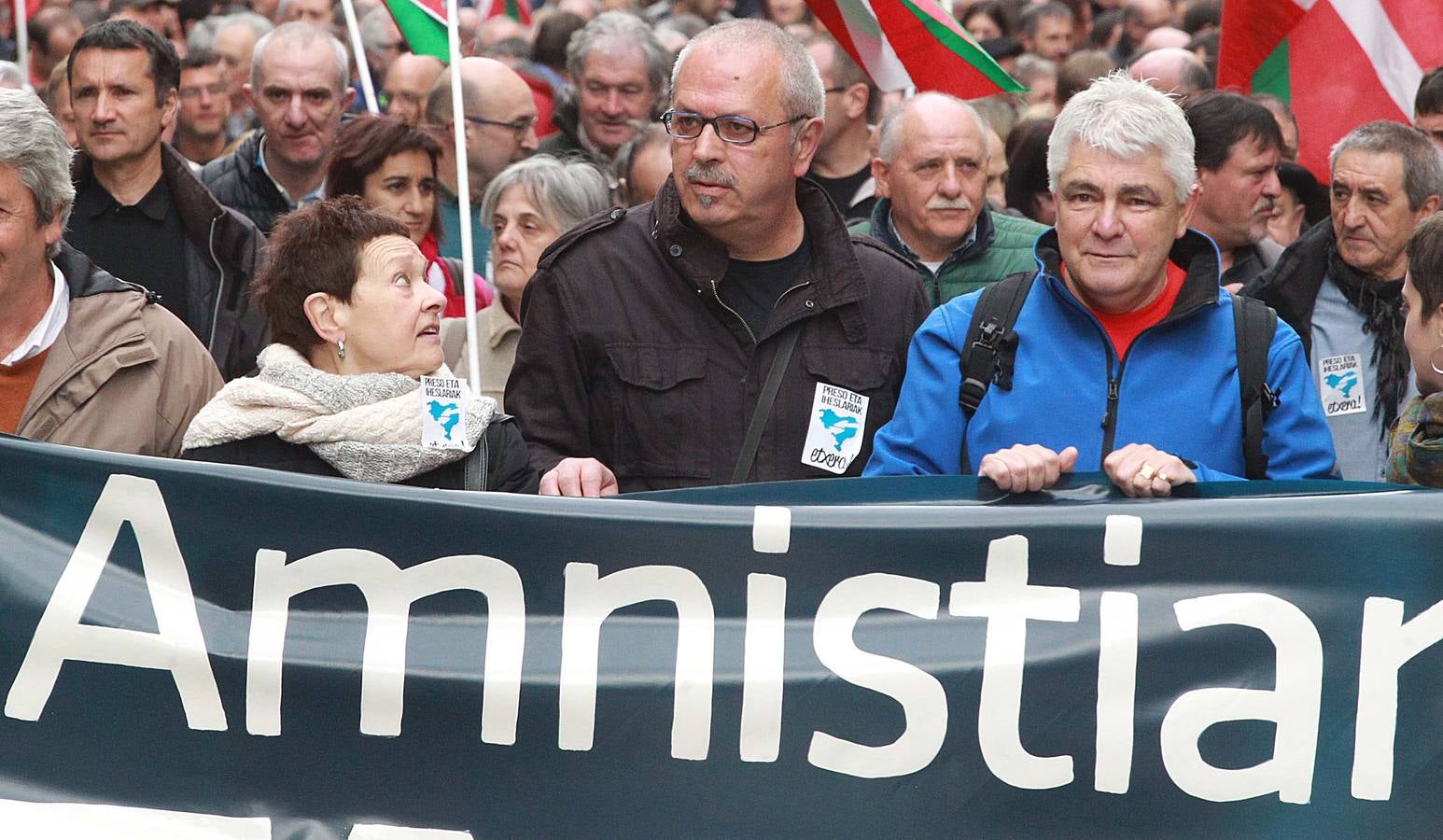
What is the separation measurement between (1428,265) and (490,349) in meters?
3.05

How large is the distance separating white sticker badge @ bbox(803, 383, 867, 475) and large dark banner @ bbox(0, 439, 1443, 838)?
26.2 inches

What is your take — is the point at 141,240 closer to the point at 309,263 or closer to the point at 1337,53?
the point at 309,263

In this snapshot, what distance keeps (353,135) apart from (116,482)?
2788 mm

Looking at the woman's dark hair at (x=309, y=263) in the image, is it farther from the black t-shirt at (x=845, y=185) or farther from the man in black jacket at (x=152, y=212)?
the black t-shirt at (x=845, y=185)

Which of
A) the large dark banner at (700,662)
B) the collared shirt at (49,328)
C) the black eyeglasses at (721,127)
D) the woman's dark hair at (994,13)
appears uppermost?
the woman's dark hair at (994,13)

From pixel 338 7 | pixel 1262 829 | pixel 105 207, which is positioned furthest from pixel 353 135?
pixel 338 7

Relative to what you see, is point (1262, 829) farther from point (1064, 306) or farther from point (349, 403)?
point (349, 403)

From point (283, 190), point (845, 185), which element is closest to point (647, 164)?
point (845, 185)

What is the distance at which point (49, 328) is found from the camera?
4215 millimetres

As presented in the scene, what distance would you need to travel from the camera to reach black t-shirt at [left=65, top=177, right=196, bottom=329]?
19.9 ft

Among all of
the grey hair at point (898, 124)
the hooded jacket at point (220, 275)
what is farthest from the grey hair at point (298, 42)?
the grey hair at point (898, 124)

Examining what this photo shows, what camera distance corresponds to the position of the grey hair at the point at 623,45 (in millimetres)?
8367

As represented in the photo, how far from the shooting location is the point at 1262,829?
3.45m

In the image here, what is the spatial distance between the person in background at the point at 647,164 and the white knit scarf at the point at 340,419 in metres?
2.81
